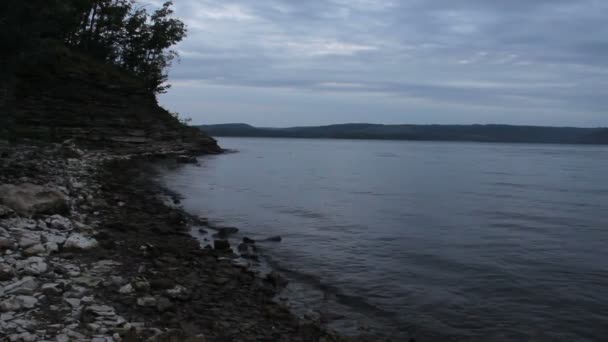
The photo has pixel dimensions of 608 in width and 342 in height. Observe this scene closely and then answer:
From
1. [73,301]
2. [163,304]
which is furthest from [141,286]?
[73,301]

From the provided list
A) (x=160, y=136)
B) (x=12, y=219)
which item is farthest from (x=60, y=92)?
(x=12, y=219)

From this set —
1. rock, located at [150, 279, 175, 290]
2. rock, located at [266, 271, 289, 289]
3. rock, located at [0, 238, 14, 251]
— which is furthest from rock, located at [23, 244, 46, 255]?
rock, located at [266, 271, 289, 289]

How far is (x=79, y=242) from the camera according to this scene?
34.1 feet

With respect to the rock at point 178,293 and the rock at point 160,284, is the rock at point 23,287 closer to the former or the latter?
the rock at point 160,284

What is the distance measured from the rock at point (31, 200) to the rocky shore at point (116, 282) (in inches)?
1.0

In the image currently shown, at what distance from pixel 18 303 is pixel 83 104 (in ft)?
125

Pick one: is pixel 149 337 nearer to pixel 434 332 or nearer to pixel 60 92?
pixel 434 332

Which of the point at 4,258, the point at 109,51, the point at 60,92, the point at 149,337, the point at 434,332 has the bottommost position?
the point at 434,332

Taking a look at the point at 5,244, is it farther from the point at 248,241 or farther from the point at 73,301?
the point at 248,241

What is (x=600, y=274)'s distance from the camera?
13.7m

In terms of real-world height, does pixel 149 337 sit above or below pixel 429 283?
above

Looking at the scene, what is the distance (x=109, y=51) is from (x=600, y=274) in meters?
57.1

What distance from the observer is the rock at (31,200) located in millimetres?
11531

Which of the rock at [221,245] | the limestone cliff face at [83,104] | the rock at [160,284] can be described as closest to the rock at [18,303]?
the rock at [160,284]
